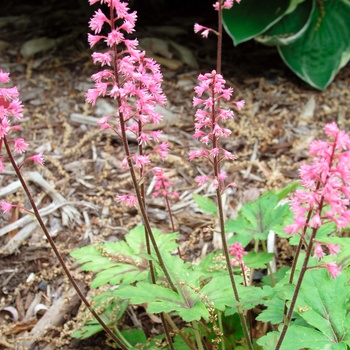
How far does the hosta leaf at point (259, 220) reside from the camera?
2.60 m

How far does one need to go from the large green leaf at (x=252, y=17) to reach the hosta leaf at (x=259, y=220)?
6.51ft

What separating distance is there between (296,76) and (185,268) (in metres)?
3.06

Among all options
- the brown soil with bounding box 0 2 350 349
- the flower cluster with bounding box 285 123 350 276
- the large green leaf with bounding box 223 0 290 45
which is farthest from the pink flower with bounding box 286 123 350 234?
the large green leaf with bounding box 223 0 290 45

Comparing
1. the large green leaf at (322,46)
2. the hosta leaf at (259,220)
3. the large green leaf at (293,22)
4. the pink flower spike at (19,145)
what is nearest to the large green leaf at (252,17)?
the large green leaf at (293,22)

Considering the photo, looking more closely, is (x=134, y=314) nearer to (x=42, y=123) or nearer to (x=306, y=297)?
(x=306, y=297)

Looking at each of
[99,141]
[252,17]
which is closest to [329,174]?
[99,141]

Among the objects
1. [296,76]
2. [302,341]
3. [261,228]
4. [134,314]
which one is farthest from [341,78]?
[302,341]

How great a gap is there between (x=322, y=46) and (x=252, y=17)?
0.66 m

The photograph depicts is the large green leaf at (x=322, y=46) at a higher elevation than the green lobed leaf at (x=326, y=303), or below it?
higher

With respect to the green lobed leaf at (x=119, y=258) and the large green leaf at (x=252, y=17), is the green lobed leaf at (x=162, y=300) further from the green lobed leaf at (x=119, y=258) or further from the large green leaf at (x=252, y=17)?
the large green leaf at (x=252, y=17)

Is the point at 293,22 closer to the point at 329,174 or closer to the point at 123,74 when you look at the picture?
the point at 123,74

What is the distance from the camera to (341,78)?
15.8ft

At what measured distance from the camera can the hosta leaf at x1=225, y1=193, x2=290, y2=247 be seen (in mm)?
2605

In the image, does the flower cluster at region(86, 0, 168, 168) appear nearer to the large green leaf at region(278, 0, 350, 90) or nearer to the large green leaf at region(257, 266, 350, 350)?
the large green leaf at region(257, 266, 350, 350)
